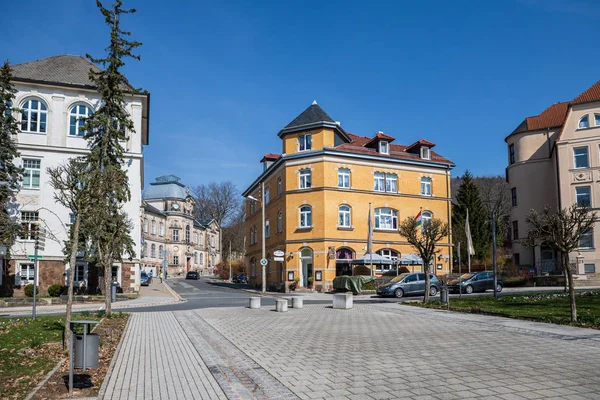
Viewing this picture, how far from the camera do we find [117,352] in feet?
36.9

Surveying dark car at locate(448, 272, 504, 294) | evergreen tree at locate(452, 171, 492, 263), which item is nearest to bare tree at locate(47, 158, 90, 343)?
dark car at locate(448, 272, 504, 294)

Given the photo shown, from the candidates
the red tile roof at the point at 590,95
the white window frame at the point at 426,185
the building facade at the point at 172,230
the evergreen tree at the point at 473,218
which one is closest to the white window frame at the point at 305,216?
the white window frame at the point at 426,185

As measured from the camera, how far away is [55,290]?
33.3m

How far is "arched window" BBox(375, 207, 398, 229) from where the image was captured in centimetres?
4484

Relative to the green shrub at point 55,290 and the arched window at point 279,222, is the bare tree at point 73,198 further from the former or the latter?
the arched window at point 279,222

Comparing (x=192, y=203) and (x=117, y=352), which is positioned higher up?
(x=192, y=203)

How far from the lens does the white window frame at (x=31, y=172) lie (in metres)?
35.7

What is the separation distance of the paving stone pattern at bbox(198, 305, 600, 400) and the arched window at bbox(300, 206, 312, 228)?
26.6m

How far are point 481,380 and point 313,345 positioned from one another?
4.85 metres

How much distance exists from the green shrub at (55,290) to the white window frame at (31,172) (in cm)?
739

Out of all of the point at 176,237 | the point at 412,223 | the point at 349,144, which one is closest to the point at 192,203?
the point at 176,237

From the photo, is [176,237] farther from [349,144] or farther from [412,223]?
[412,223]

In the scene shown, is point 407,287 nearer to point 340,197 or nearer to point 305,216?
point 340,197

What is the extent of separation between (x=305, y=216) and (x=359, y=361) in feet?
111
